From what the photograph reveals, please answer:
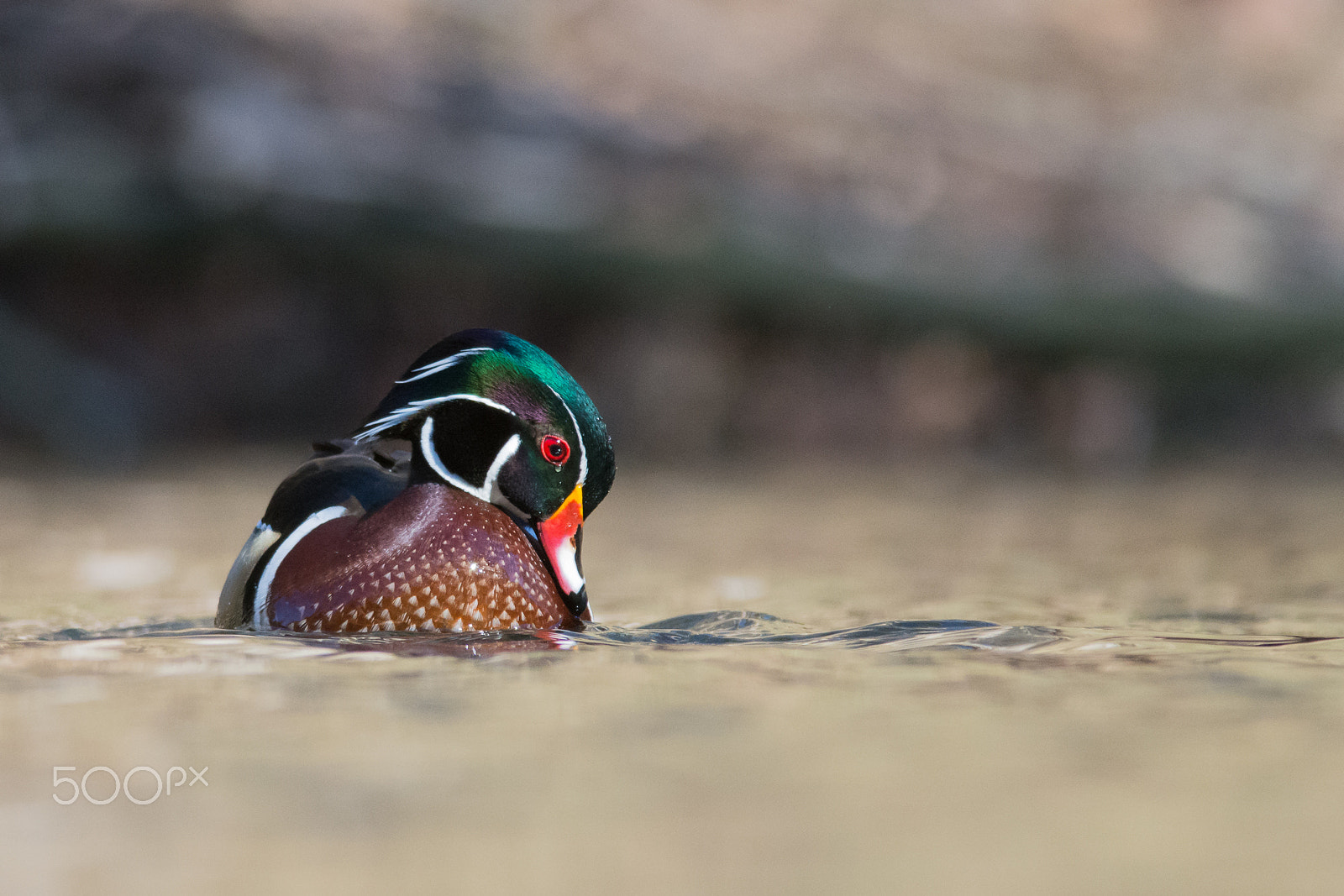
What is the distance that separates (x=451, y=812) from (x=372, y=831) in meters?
0.10

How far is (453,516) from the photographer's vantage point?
113 inches

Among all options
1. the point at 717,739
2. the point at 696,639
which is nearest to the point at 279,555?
the point at 696,639

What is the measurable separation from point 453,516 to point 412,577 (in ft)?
0.47

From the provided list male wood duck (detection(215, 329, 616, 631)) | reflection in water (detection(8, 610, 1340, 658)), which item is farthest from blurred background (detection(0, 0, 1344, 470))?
reflection in water (detection(8, 610, 1340, 658))

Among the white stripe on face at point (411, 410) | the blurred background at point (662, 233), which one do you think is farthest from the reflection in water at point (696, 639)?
the blurred background at point (662, 233)

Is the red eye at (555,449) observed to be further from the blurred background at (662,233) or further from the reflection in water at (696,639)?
the blurred background at (662,233)

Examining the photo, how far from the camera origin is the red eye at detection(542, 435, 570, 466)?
2943mm

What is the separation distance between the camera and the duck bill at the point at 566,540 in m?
2.97

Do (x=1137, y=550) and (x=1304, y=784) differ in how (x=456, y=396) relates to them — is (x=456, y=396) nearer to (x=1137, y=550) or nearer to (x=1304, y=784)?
(x=1304, y=784)

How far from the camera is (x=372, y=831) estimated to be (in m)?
1.61

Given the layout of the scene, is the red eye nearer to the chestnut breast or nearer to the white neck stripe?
the chestnut breast

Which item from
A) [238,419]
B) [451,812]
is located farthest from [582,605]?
[238,419]

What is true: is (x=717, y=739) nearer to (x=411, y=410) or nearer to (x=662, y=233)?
(x=411, y=410)

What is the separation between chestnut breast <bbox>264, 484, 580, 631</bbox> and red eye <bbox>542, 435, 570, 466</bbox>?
15cm
